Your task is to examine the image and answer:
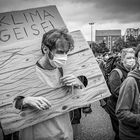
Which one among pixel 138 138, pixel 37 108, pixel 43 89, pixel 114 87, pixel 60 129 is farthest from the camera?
pixel 114 87

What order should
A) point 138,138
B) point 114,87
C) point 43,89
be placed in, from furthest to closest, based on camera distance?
point 114,87 → point 138,138 → point 43,89

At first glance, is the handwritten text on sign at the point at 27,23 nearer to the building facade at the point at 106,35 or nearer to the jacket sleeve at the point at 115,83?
the jacket sleeve at the point at 115,83

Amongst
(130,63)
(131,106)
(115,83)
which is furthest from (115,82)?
(131,106)

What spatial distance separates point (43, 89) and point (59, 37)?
43cm

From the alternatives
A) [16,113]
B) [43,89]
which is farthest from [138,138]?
A: [16,113]

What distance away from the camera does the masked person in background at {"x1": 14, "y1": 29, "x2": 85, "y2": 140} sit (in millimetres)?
1720

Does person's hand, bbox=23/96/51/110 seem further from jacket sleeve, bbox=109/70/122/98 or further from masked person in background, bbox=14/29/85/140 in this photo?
jacket sleeve, bbox=109/70/122/98

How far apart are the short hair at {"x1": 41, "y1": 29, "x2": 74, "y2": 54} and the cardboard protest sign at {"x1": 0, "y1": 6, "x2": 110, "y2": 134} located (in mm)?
87

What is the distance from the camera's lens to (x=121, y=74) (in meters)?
3.15

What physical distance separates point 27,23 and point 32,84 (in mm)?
557

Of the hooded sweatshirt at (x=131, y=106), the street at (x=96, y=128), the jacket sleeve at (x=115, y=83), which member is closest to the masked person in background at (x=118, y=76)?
the jacket sleeve at (x=115, y=83)

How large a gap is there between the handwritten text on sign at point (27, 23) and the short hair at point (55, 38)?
0.15 meters

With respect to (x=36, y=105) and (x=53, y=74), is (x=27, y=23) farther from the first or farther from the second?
(x=36, y=105)

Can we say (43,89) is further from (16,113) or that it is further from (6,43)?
(6,43)
